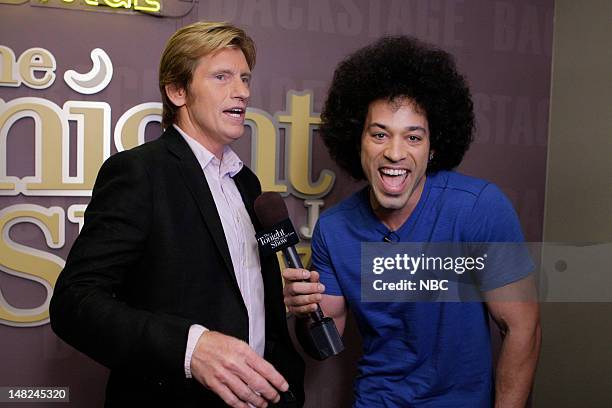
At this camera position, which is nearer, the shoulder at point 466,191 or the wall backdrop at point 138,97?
the shoulder at point 466,191

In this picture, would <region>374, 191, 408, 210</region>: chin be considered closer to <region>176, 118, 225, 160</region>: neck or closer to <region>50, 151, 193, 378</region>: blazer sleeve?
<region>176, 118, 225, 160</region>: neck

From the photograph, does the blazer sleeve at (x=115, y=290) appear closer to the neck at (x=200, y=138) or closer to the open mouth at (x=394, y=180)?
the neck at (x=200, y=138)

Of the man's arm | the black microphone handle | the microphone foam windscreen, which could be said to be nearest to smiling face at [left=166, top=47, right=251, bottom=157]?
the microphone foam windscreen

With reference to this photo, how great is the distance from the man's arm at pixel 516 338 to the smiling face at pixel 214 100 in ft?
2.16

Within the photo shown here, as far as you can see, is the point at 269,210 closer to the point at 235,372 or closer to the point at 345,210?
the point at 345,210

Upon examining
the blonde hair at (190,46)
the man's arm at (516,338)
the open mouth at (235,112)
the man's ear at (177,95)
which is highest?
the blonde hair at (190,46)

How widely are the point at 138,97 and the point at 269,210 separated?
72cm

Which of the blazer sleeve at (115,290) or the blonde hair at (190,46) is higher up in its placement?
the blonde hair at (190,46)

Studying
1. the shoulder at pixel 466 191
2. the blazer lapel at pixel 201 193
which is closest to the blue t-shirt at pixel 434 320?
the shoulder at pixel 466 191

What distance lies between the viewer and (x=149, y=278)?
1.02 meters

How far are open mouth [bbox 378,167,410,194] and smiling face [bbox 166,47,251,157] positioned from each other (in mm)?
331

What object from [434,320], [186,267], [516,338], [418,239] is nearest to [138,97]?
[186,267]

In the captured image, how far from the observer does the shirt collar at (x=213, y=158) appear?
1181 mm

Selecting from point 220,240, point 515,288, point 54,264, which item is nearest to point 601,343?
point 515,288
